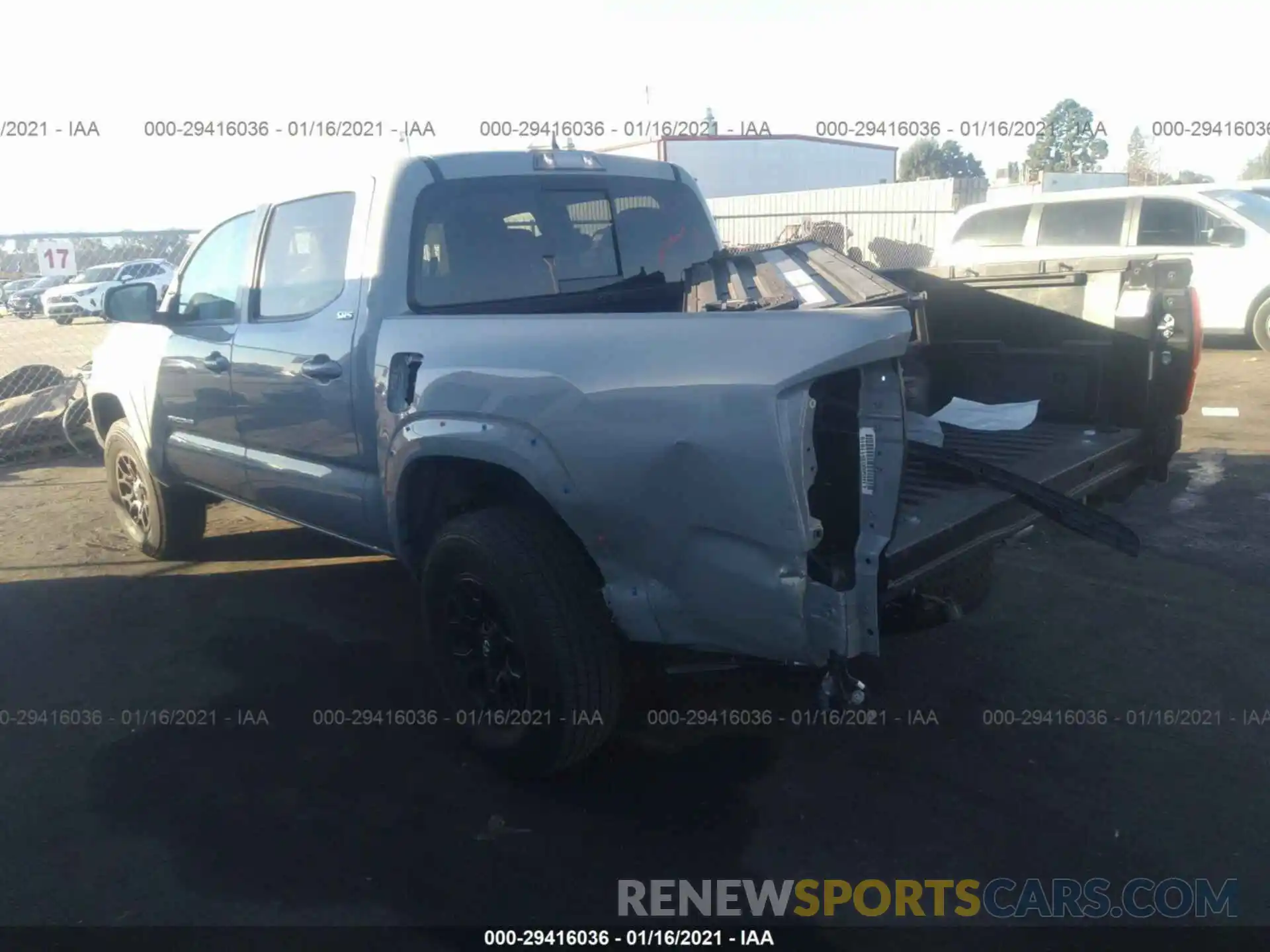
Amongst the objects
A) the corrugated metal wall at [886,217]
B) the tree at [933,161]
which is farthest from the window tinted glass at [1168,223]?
the tree at [933,161]

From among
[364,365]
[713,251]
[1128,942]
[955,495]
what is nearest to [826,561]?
[955,495]

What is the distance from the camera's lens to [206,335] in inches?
191

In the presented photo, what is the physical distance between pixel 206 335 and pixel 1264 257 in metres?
11.5

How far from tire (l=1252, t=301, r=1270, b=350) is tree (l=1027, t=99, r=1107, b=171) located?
43.1m

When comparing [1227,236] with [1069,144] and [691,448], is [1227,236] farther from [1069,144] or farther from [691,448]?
[1069,144]

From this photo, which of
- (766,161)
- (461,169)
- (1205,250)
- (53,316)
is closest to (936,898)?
(461,169)

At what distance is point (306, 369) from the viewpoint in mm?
4027

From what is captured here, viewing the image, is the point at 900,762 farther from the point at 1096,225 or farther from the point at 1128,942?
the point at 1096,225

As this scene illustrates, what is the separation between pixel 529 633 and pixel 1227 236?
37.4ft

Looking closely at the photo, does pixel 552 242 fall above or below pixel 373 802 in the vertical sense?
above

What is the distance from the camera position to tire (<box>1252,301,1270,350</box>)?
11727mm

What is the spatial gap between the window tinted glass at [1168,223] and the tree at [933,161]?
55.4 m

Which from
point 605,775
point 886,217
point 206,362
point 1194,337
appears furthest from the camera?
point 886,217

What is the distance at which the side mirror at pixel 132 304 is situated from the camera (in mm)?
5102
